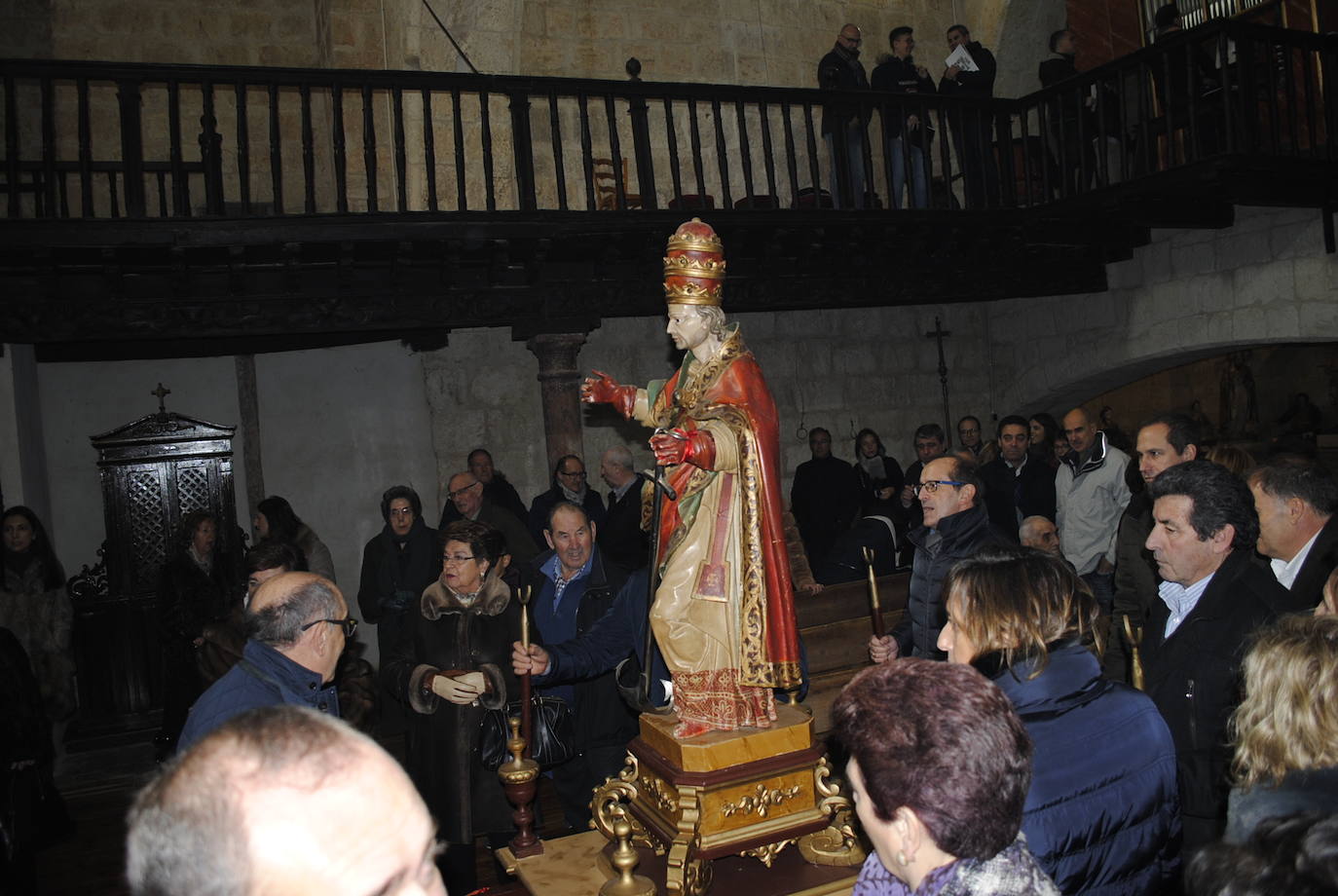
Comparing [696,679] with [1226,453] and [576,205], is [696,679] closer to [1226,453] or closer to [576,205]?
[1226,453]

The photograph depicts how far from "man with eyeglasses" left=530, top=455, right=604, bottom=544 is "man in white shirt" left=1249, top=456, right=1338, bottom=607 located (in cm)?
429

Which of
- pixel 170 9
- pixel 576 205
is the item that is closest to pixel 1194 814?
pixel 576 205

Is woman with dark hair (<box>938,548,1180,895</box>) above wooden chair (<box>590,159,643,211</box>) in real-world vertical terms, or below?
below

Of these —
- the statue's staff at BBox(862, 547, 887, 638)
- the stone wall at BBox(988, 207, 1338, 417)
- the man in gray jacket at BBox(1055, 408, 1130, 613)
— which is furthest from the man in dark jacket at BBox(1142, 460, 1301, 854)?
the stone wall at BBox(988, 207, 1338, 417)

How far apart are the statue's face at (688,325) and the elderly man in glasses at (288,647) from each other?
123 centimetres

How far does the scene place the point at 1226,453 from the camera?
12.9ft

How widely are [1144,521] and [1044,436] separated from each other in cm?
339

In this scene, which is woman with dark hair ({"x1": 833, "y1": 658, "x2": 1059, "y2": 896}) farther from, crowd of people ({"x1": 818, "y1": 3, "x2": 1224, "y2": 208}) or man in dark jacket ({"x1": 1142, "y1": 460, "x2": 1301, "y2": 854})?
crowd of people ({"x1": 818, "y1": 3, "x2": 1224, "y2": 208})

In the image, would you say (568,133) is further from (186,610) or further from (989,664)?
(989,664)

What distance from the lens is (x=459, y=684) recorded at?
3.39 metres

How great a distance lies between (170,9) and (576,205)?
4090mm

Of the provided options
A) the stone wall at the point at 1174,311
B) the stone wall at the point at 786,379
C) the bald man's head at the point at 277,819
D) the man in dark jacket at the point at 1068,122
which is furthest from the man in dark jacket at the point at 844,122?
the bald man's head at the point at 277,819

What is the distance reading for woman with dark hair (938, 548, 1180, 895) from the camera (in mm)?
1849

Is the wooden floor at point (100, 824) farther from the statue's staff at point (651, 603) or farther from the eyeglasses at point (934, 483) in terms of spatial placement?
the eyeglasses at point (934, 483)
